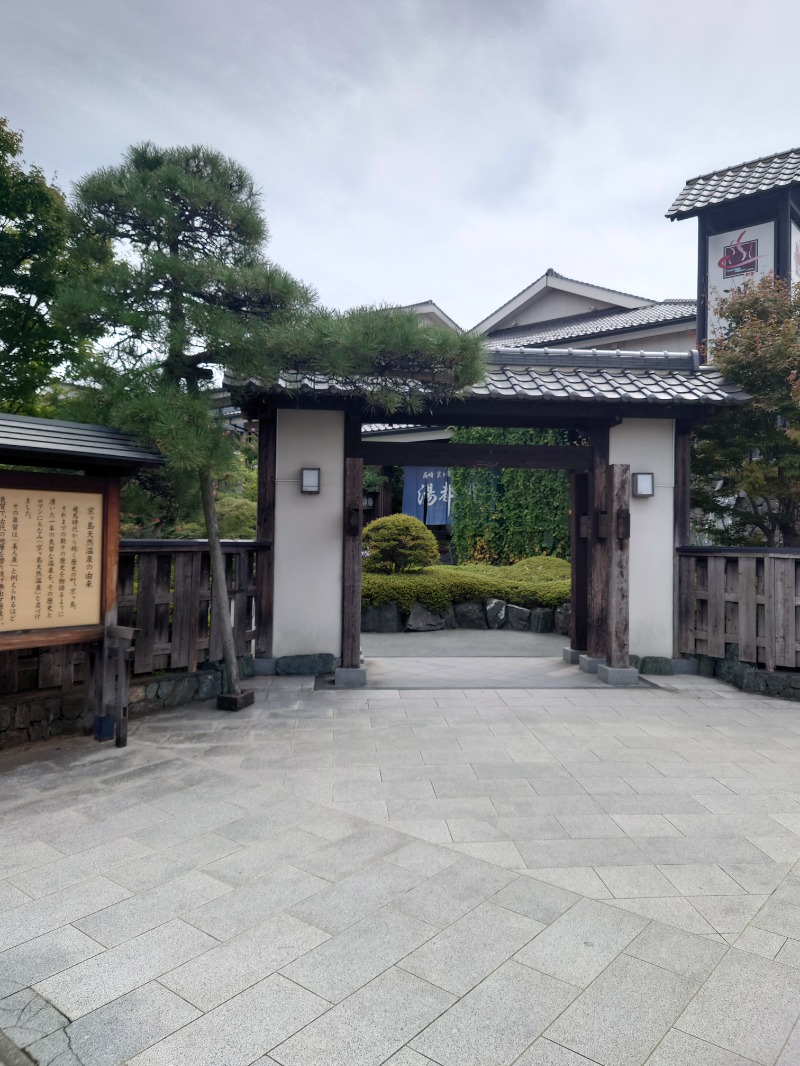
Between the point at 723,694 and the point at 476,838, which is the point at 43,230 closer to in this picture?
the point at 476,838

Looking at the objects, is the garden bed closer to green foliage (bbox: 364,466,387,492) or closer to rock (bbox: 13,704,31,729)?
green foliage (bbox: 364,466,387,492)

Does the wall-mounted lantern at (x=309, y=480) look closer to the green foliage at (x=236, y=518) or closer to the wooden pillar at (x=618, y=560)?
the green foliage at (x=236, y=518)

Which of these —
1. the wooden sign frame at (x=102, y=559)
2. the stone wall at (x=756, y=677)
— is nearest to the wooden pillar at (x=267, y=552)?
the wooden sign frame at (x=102, y=559)

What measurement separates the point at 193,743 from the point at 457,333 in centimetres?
408

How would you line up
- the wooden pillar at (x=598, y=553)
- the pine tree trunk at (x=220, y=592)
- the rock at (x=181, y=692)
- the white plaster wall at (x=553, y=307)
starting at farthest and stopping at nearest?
1. the white plaster wall at (x=553, y=307)
2. the wooden pillar at (x=598, y=553)
3. the rock at (x=181, y=692)
4. the pine tree trunk at (x=220, y=592)

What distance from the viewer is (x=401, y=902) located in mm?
2834

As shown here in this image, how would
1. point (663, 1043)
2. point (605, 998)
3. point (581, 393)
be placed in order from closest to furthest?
point (663, 1043) → point (605, 998) → point (581, 393)

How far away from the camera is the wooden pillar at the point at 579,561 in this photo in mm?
8562

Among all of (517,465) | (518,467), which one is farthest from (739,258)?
(518,467)

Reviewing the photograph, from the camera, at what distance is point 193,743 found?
504 cm

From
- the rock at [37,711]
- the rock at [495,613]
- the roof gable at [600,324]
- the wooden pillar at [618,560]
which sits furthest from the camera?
the roof gable at [600,324]

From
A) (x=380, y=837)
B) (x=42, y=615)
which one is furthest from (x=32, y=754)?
(x=380, y=837)

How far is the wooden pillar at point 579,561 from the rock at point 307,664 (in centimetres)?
340

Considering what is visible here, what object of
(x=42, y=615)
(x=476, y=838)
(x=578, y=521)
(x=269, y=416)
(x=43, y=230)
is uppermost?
(x=43, y=230)
